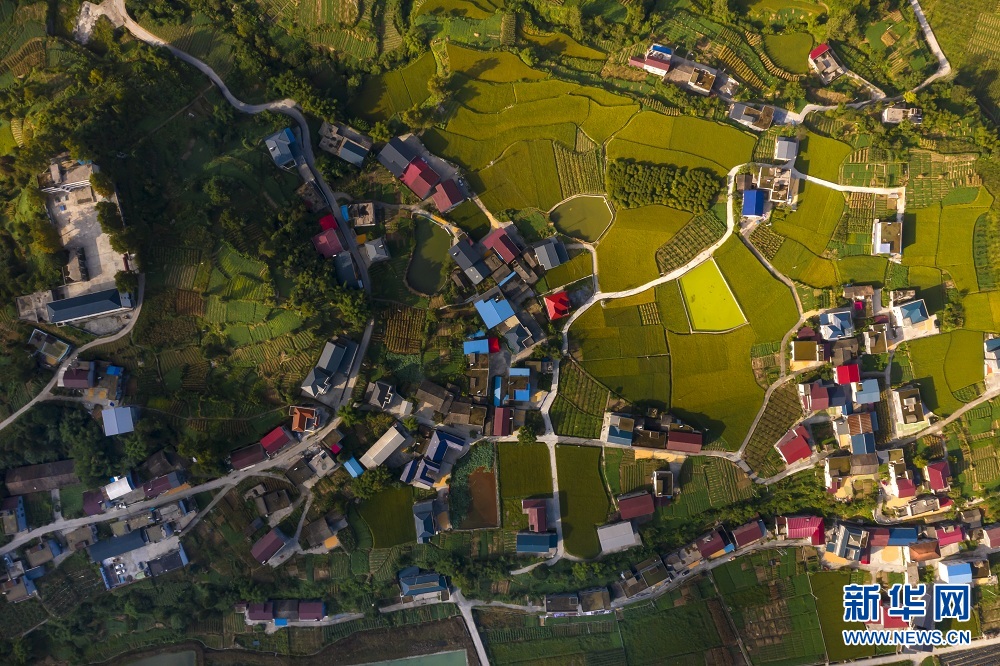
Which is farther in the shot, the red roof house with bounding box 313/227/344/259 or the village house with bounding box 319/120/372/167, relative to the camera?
the village house with bounding box 319/120/372/167

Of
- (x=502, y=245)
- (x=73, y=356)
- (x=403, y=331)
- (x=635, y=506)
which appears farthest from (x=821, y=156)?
(x=73, y=356)

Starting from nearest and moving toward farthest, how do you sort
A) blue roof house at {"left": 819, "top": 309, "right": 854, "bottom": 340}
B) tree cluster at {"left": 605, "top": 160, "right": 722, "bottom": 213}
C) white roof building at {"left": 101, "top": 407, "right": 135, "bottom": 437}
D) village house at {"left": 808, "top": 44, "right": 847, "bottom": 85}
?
white roof building at {"left": 101, "top": 407, "right": 135, "bottom": 437} → blue roof house at {"left": 819, "top": 309, "right": 854, "bottom": 340} → tree cluster at {"left": 605, "top": 160, "right": 722, "bottom": 213} → village house at {"left": 808, "top": 44, "right": 847, "bottom": 85}

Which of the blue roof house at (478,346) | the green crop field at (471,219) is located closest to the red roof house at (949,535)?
the blue roof house at (478,346)

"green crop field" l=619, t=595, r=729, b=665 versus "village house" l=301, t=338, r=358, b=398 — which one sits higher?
"village house" l=301, t=338, r=358, b=398

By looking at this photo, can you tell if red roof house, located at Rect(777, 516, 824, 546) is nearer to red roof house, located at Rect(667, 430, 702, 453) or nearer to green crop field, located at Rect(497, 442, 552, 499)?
red roof house, located at Rect(667, 430, 702, 453)

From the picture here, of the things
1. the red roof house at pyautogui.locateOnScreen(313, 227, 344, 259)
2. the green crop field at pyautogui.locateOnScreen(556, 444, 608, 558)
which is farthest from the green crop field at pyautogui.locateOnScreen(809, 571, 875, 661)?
the red roof house at pyautogui.locateOnScreen(313, 227, 344, 259)

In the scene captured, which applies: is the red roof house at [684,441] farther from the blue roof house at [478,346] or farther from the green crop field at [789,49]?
the green crop field at [789,49]

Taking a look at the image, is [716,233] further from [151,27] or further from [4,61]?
[4,61]
